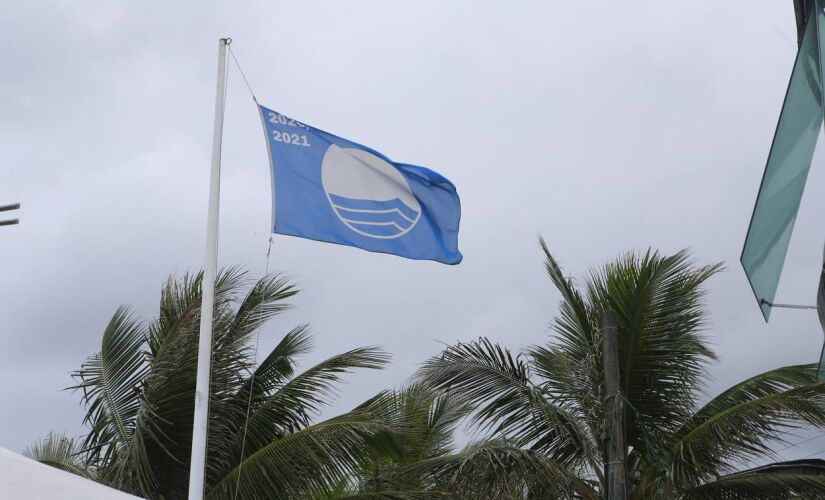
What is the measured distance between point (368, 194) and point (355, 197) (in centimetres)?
21

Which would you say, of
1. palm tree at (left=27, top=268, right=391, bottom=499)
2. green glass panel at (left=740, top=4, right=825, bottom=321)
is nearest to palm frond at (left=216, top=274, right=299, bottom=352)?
palm tree at (left=27, top=268, right=391, bottom=499)

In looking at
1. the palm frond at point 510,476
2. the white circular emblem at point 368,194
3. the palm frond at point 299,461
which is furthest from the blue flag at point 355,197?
the palm frond at point 299,461

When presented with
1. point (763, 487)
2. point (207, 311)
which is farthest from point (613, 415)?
point (207, 311)

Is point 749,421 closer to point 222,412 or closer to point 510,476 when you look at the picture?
point 510,476

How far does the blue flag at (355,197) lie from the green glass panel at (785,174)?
4.47m

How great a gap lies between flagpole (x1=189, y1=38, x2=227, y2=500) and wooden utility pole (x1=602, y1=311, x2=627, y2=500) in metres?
4.31

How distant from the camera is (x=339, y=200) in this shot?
34.2 feet

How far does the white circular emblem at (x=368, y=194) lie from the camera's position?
1044 cm

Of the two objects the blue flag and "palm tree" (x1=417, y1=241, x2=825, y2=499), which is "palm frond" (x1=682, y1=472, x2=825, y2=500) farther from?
the blue flag

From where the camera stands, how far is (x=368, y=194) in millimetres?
10797

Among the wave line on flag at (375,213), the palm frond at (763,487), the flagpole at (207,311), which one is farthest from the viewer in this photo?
the palm frond at (763,487)

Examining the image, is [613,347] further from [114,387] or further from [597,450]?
[114,387]

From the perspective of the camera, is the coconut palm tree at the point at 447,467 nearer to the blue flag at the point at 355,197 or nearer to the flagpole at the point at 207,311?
the blue flag at the point at 355,197

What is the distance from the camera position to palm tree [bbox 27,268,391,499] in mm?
12734
